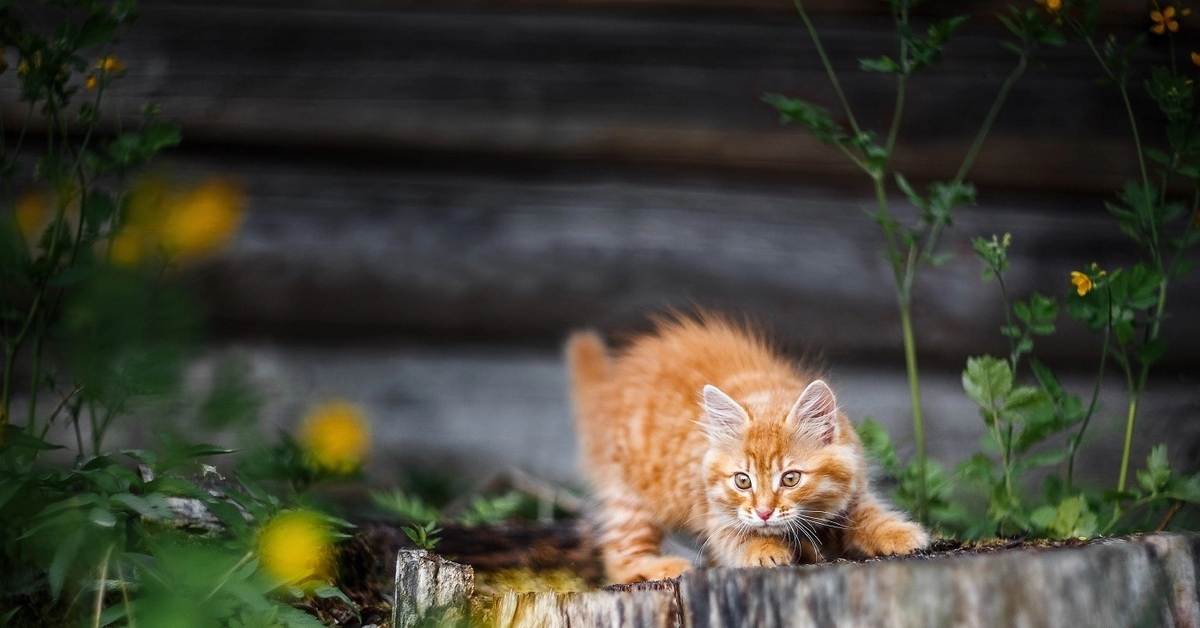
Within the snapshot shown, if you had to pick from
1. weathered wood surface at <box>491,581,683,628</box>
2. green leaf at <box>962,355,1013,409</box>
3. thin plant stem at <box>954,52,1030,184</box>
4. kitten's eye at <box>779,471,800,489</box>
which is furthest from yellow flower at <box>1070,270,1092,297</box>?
weathered wood surface at <box>491,581,683,628</box>

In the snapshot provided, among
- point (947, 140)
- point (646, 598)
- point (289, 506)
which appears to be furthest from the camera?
point (947, 140)

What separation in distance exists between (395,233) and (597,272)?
2.15 feet

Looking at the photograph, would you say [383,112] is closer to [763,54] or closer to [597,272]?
[597,272]

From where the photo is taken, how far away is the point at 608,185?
10.2 feet

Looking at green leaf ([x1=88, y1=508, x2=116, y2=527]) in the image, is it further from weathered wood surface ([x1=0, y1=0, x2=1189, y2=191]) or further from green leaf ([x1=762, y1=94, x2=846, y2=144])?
weathered wood surface ([x1=0, y1=0, x2=1189, y2=191])

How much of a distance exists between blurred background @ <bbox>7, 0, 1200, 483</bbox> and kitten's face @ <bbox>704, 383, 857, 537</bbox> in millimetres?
1240

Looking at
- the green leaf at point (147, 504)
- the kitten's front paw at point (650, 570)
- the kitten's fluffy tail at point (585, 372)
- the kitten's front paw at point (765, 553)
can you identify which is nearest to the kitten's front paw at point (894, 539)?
the kitten's front paw at point (765, 553)

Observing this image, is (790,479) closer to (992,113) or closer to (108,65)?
(992,113)

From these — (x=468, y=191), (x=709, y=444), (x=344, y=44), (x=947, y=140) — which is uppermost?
(x=947, y=140)

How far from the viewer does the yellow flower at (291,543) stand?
1.42m

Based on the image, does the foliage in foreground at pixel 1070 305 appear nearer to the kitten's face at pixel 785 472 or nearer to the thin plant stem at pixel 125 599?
the kitten's face at pixel 785 472

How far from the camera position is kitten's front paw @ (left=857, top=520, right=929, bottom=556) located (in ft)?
5.21

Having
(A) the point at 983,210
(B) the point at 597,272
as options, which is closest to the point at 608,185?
(B) the point at 597,272

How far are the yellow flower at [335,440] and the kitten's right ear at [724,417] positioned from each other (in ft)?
2.20
